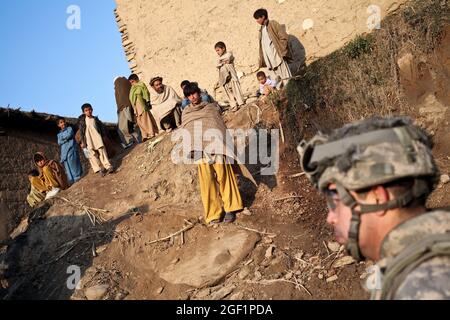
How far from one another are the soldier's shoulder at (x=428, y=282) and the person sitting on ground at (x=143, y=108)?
7.74 metres

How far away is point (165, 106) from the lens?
328 inches

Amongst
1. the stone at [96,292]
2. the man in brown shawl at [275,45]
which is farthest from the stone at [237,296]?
the man in brown shawl at [275,45]

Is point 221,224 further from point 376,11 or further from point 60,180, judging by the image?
point 376,11

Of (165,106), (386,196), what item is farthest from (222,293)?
(165,106)

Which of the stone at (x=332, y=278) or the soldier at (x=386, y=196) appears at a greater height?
the soldier at (x=386, y=196)

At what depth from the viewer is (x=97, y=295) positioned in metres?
4.83

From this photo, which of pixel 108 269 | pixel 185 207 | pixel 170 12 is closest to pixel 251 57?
pixel 170 12

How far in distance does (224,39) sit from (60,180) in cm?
441

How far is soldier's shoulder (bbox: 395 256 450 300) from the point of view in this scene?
120cm

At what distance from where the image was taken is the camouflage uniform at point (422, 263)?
1207 millimetres

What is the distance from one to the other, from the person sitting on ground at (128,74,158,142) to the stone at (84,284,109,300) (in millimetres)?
4224

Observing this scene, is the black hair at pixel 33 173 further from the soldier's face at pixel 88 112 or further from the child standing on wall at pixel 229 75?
the child standing on wall at pixel 229 75

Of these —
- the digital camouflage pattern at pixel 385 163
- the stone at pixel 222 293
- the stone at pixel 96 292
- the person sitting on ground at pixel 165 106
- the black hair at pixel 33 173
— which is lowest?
the stone at pixel 222 293

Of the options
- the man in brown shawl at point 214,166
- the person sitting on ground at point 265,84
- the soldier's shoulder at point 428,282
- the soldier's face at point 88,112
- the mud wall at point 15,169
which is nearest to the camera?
the soldier's shoulder at point 428,282
